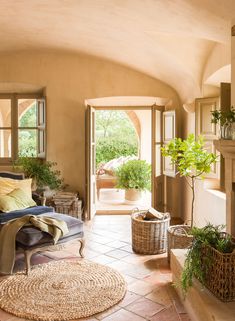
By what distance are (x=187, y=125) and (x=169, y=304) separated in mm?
3466

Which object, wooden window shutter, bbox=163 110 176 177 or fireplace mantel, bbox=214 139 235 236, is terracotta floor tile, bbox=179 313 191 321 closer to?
fireplace mantel, bbox=214 139 235 236

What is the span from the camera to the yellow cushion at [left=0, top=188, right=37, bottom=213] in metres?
4.69

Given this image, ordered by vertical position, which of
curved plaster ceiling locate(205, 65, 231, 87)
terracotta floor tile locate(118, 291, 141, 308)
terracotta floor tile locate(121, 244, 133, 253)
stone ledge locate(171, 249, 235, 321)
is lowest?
Answer: terracotta floor tile locate(118, 291, 141, 308)

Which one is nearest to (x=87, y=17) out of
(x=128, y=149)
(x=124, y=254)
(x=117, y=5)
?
(x=117, y=5)

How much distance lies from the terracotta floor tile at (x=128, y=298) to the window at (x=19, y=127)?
3.90 metres

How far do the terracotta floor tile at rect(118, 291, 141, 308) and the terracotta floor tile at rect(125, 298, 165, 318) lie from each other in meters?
0.04

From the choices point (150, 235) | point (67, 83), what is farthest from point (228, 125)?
point (67, 83)

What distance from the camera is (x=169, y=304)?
11.0 ft

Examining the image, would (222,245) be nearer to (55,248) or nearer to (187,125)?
(55,248)

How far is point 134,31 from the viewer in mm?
4562

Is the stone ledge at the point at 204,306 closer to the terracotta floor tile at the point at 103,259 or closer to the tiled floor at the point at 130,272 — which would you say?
the tiled floor at the point at 130,272

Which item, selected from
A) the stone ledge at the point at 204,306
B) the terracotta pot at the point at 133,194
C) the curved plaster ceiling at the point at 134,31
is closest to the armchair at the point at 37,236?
the stone ledge at the point at 204,306

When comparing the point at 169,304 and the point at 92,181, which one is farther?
the point at 92,181

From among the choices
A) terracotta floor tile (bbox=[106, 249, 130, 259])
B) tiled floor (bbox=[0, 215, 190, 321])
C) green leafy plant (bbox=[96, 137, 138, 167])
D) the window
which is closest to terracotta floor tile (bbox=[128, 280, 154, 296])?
tiled floor (bbox=[0, 215, 190, 321])
